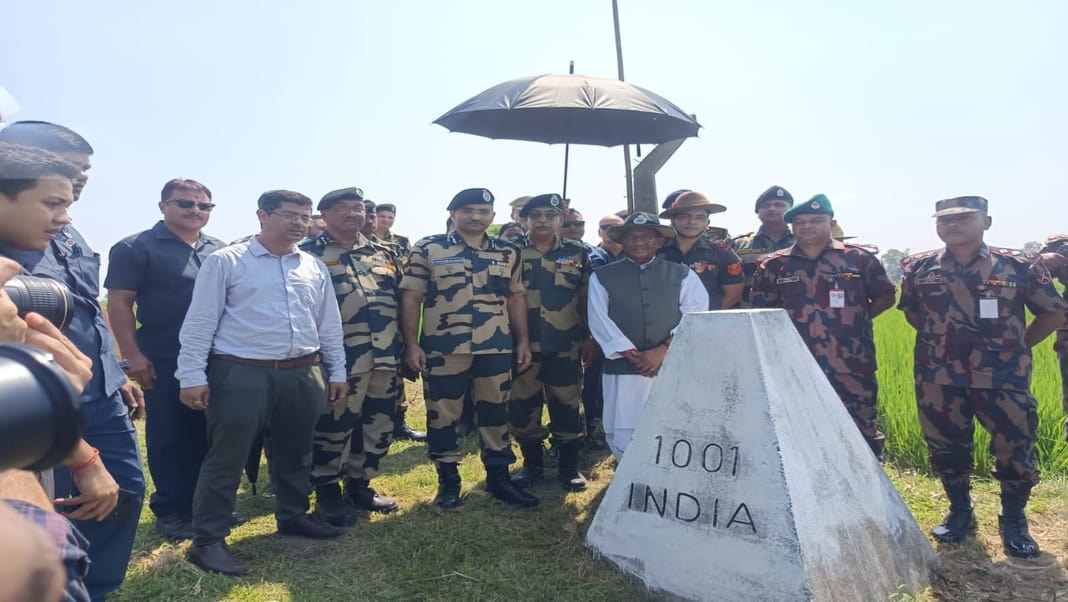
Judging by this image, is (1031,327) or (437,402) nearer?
(1031,327)

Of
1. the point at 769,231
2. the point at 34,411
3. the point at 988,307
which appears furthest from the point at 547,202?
the point at 34,411

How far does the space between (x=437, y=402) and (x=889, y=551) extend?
96.9 inches

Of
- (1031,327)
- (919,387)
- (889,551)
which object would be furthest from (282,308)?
(1031,327)

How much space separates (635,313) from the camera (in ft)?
12.9

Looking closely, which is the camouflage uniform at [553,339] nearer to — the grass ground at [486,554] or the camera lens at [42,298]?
the grass ground at [486,554]

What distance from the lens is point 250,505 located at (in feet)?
13.8

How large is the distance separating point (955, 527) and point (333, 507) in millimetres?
3409

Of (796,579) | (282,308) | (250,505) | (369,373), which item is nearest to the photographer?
(796,579)

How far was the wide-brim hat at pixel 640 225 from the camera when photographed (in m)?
3.98

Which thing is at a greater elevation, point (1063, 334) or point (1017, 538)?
point (1063, 334)

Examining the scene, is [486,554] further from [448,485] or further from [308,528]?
[308,528]

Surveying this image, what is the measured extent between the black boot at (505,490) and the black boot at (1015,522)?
8.17 ft

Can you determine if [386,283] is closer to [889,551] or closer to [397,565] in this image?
[397,565]

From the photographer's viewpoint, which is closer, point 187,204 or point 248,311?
point 248,311
